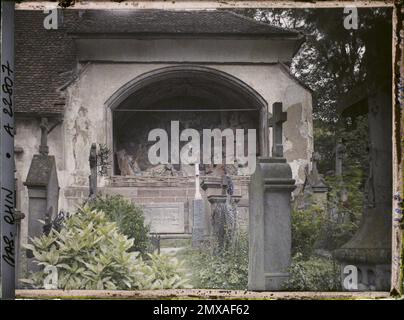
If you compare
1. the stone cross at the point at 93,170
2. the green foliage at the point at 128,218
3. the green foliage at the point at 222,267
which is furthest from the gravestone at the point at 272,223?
the stone cross at the point at 93,170

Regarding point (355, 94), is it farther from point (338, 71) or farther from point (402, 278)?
point (402, 278)

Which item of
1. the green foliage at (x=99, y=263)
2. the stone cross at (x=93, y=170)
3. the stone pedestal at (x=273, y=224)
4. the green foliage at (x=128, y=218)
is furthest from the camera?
the stone cross at (x=93, y=170)

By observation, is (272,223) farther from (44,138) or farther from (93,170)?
(44,138)

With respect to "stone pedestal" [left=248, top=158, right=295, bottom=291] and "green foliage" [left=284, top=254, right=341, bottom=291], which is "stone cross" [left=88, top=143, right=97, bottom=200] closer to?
"stone pedestal" [left=248, top=158, right=295, bottom=291]

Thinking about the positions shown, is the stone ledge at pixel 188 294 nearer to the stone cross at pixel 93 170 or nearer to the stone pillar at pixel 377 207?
the stone pillar at pixel 377 207

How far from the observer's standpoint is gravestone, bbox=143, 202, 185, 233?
6117 mm

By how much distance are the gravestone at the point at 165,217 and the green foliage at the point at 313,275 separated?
1.15 metres

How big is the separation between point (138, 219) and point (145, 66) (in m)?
1.57

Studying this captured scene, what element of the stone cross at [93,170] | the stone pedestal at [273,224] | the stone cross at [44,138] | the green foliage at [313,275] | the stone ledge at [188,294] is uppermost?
the stone cross at [44,138]

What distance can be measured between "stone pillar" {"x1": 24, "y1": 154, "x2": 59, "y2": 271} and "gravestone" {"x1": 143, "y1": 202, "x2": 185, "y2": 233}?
93cm

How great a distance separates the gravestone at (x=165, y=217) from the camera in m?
6.12

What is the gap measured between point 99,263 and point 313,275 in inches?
80.1

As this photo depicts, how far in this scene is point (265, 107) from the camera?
6391mm
